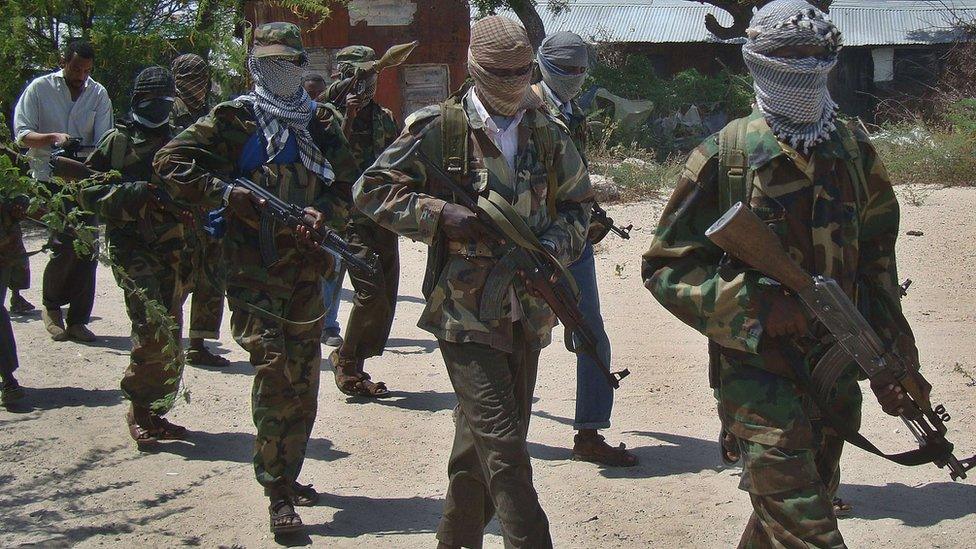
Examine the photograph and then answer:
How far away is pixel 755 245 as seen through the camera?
10.7 ft

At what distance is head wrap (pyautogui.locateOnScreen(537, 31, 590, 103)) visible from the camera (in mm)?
5562

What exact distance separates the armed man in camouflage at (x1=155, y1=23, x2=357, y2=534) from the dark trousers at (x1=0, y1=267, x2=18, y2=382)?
93.3 inches

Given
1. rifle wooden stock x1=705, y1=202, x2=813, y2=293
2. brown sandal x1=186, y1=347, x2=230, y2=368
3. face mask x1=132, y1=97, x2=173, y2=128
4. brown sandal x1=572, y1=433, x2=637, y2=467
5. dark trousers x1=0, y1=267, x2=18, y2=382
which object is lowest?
brown sandal x1=186, y1=347, x2=230, y2=368

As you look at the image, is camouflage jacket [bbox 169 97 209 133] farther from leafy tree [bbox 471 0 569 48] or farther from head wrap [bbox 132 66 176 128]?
leafy tree [bbox 471 0 569 48]

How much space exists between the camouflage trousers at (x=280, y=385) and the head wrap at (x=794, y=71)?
236cm

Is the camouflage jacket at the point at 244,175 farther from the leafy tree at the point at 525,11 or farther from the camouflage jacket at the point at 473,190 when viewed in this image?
the leafy tree at the point at 525,11

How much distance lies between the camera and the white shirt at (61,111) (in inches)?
310

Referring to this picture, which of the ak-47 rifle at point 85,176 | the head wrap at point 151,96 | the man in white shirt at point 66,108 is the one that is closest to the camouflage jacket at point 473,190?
the ak-47 rifle at point 85,176

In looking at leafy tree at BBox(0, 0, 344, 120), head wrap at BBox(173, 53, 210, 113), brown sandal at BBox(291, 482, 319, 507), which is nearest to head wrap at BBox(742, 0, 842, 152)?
brown sandal at BBox(291, 482, 319, 507)

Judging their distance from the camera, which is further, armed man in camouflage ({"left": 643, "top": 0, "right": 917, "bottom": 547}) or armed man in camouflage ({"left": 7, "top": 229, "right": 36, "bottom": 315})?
armed man in camouflage ({"left": 7, "top": 229, "right": 36, "bottom": 315})

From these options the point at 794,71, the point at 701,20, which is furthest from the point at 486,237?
the point at 701,20

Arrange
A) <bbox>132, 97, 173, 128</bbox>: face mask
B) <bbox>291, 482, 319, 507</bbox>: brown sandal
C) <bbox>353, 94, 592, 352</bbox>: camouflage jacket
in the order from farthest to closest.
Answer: <bbox>132, 97, 173, 128</bbox>: face mask < <bbox>291, 482, 319, 507</bbox>: brown sandal < <bbox>353, 94, 592, 352</bbox>: camouflage jacket

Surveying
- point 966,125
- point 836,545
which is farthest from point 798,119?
point 966,125

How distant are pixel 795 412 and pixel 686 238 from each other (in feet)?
2.08
